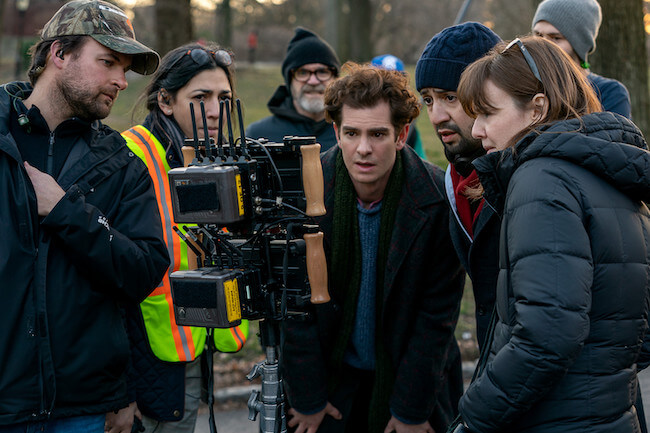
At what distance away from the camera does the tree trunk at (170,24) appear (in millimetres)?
7285

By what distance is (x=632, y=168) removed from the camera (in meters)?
1.92

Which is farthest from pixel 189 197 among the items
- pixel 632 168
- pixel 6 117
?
pixel 632 168

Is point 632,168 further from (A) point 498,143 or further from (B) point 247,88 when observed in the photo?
(B) point 247,88

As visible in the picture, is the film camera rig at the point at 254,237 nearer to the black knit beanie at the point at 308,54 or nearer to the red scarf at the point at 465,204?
the red scarf at the point at 465,204

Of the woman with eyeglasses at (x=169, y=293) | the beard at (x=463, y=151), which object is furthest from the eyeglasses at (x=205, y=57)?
the beard at (x=463, y=151)

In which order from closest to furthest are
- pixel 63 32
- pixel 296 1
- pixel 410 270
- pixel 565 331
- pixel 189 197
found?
pixel 565 331 < pixel 189 197 < pixel 63 32 < pixel 410 270 < pixel 296 1

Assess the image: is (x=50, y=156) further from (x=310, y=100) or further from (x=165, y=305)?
(x=310, y=100)

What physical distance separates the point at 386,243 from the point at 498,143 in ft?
3.15

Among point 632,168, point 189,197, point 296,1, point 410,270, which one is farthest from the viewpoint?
point 296,1

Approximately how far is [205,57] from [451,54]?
1181 millimetres

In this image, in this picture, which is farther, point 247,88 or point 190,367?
point 247,88

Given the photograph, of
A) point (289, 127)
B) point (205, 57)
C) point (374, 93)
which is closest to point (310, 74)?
point (289, 127)

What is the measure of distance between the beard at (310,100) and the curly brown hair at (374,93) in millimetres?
1802

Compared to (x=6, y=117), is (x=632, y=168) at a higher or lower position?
lower
